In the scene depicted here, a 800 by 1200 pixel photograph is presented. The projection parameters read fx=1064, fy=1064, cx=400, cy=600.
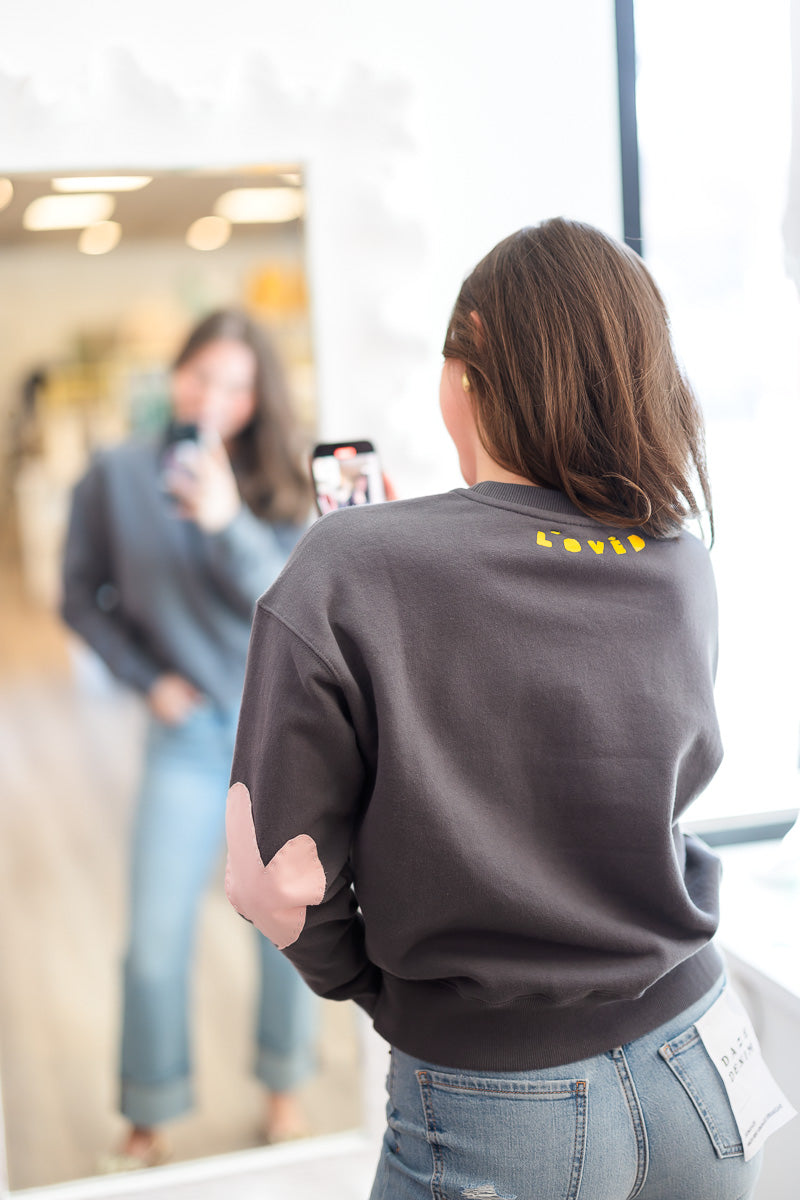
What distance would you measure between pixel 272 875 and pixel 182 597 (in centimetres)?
69

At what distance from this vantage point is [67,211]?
4.39ft

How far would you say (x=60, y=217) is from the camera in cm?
134

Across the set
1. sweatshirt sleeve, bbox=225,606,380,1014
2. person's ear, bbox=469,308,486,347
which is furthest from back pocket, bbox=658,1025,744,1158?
person's ear, bbox=469,308,486,347

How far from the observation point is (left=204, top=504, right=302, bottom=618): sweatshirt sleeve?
4.62 feet

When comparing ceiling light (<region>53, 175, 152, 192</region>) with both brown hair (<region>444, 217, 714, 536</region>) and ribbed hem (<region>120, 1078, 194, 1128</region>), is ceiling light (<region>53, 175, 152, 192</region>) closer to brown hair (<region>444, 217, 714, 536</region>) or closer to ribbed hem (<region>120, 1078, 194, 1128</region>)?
brown hair (<region>444, 217, 714, 536</region>)

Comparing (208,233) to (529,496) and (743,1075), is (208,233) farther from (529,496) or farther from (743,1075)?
(743,1075)

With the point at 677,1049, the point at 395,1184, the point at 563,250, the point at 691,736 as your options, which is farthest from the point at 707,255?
the point at 395,1184

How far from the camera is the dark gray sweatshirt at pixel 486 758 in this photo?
0.72 meters

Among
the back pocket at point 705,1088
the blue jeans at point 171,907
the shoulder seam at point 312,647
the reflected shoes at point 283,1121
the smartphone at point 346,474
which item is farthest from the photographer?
the reflected shoes at point 283,1121

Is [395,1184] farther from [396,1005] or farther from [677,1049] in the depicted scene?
[677,1049]

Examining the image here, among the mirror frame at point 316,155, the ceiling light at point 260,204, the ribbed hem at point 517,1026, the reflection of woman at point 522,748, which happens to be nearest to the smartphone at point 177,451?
the mirror frame at point 316,155

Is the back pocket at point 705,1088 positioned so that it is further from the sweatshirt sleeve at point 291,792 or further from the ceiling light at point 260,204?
the ceiling light at point 260,204

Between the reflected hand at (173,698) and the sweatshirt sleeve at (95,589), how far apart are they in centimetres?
3

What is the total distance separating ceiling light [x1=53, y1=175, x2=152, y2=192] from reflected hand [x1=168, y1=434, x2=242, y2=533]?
329 millimetres
